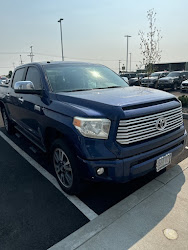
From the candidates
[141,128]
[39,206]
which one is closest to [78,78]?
[141,128]

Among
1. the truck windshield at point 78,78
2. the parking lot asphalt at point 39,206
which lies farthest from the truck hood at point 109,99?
the parking lot asphalt at point 39,206

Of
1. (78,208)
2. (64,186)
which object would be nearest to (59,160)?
(64,186)

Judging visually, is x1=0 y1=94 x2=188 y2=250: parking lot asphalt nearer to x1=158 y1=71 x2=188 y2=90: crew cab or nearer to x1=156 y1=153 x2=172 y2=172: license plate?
x1=156 y1=153 x2=172 y2=172: license plate

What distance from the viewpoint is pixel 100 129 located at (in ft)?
7.57

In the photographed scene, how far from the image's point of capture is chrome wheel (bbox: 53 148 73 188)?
2820mm

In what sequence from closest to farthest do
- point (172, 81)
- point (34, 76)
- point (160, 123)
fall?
1. point (160, 123)
2. point (34, 76)
3. point (172, 81)

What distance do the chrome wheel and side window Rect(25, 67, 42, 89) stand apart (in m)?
1.19

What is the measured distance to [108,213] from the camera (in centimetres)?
251

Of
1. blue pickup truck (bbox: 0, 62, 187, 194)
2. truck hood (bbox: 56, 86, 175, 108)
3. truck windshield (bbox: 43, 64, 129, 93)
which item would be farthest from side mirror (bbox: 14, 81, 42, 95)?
truck hood (bbox: 56, 86, 175, 108)

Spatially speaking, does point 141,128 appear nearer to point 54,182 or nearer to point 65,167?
point 65,167

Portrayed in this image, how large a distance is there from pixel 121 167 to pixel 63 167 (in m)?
1.00

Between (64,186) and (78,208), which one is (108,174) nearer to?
(78,208)

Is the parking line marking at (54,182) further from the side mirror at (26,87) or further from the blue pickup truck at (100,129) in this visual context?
the side mirror at (26,87)

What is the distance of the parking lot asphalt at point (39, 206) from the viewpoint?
88.3 inches
